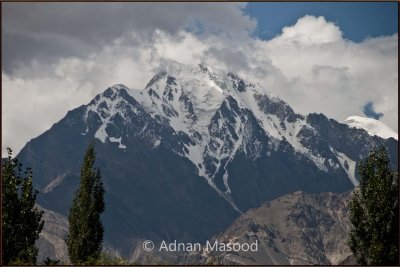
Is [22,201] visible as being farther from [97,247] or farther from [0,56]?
[0,56]

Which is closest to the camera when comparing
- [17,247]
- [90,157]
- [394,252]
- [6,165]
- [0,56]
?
[0,56]

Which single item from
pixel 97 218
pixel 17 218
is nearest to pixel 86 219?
pixel 97 218

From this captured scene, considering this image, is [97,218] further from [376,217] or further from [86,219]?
[376,217]

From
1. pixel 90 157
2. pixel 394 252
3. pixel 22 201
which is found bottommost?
pixel 394 252

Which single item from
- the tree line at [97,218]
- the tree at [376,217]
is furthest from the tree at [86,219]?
the tree at [376,217]

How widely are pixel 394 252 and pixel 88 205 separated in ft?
126

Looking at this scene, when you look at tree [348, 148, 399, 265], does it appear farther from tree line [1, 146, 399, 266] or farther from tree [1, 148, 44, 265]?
tree [1, 148, 44, 265]

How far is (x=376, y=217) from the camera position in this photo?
80188 millimetres

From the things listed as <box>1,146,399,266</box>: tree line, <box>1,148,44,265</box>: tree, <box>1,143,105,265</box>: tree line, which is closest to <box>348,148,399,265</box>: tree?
<box>1,146,399,266</box>: tree line

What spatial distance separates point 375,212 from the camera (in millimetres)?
80812

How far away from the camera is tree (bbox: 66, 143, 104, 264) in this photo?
93.4 m

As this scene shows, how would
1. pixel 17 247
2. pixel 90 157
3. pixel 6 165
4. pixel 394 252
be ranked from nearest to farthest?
pixel 394 252, pixel 17 247, pixel 6 165, pixel 90 157

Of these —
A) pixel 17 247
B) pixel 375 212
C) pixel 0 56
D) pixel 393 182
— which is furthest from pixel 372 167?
pixel 0 56

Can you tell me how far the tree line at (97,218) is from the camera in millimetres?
79375
